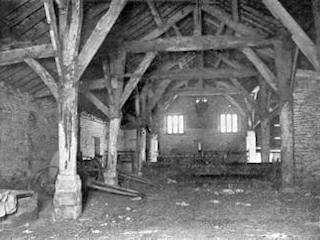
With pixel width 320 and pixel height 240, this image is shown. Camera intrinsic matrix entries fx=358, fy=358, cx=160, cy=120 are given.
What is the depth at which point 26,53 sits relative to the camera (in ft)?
24.0

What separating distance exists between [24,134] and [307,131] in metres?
7.44

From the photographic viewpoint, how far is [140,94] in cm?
1413

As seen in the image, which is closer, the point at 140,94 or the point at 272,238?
the point at 272,238

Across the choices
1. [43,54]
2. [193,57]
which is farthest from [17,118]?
[193,57]

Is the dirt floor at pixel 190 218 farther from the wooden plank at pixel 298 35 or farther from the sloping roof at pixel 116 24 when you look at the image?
the sloping roof at pixel 116 24

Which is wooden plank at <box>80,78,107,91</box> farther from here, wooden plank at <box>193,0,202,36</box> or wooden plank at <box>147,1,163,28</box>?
wooden plank at <box>193,0,202,36</box>

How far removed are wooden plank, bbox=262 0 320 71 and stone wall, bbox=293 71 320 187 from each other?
293cm

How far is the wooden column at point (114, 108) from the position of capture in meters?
9.47

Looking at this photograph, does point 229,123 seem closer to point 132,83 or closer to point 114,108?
point 132,83

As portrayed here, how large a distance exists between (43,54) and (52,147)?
14.3 ft

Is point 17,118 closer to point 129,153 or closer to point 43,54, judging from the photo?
point 43,54

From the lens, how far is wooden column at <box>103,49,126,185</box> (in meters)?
9.47

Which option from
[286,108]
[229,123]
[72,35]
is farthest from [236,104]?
[72,35]

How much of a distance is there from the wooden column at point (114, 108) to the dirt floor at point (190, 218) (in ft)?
3.81
